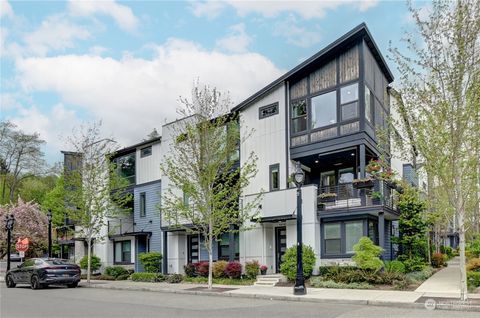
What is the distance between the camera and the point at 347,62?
2381cm

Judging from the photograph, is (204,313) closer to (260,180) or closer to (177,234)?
(260,180)

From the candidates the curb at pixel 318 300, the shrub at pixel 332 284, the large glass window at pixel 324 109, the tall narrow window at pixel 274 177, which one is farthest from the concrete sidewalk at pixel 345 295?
the large glass window at pixel 324 109

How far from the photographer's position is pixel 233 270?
79.6 ft

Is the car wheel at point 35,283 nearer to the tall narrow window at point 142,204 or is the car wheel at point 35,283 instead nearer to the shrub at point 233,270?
the shrub at point 233,270

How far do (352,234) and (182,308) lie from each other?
10.3 metres

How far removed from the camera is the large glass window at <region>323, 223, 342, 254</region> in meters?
23.0

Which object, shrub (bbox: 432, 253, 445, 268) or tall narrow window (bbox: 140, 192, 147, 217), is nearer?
shrub (bbox: 432, 253, 445, 268)

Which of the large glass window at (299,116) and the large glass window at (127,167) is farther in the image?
the large glass window at (127,167)

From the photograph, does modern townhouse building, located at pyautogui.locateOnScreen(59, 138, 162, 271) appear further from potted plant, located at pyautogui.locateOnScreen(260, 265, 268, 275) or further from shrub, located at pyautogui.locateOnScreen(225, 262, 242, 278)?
potted plant, located at pyautogui.locateOnScreen(260, 265, 268, 275)

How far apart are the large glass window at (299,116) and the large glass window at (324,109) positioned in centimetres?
55

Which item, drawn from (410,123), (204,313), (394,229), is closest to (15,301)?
(204,313)

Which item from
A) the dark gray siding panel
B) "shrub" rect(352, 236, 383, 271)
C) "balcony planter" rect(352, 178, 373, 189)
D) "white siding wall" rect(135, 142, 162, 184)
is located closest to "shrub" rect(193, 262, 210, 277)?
the dark gray siding panel

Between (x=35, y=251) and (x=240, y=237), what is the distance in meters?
27.1

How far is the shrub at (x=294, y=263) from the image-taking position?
21.9 m
